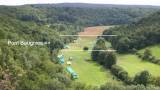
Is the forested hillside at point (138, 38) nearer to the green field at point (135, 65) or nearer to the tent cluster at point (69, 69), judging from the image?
the green field at point (135, 65)

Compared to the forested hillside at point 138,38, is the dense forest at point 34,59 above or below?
above

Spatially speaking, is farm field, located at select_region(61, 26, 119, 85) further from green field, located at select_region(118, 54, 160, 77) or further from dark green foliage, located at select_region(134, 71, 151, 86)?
dark green foliage, located at select_region(134, 71, 151, 86)

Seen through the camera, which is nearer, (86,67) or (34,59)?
(34,59)

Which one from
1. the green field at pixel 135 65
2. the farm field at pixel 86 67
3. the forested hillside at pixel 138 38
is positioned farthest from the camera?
the forested hillside at pixel 138 38

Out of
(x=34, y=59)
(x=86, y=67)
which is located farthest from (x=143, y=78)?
(x=86, y=67)

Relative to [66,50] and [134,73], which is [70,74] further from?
[66,50]

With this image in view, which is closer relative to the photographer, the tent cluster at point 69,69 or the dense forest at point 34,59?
the dense forest at point 34,59

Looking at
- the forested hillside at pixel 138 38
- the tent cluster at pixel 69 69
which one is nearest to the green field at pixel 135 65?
the forested hillside at pixel 138 38

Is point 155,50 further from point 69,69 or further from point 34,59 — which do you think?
point 34,59

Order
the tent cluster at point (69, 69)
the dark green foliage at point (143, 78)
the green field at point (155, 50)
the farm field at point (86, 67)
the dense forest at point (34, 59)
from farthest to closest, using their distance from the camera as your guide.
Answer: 1. the green field at point (155, 50)
2. the tent cluster at point (69, 69)
3. the farm field at point (86, 67)
4. the dark green foliage at point (143, 78)
5. the dense forest at point (34, 59)
